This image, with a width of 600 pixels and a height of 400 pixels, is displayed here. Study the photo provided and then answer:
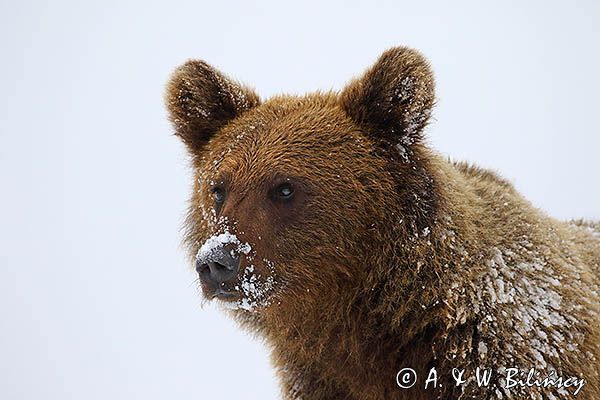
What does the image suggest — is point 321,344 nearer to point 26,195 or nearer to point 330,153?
point 330,153

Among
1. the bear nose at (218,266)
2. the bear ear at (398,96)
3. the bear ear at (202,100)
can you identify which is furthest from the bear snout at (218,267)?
the bear ear at (202,100)

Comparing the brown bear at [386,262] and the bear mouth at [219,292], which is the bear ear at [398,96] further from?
the bear mouth at [219,292]

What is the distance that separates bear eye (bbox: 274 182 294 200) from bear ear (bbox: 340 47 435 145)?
25.6 inches

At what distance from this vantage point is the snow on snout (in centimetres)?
381

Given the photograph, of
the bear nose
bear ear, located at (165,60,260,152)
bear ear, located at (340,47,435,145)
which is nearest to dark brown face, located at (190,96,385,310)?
the bear nose

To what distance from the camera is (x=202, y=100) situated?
492 cm

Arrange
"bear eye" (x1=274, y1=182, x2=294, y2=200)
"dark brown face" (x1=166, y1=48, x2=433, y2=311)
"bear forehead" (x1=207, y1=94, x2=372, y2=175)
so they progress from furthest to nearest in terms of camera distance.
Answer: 1. "bear forehead" (x1=207, y1=94, x2=372, y2=175)
2. "bear eye" (x1=274, y1=182, x2=294, y2=200)
3. "dark brown face" (x1=166, y1=48, x2=433, y2=311)

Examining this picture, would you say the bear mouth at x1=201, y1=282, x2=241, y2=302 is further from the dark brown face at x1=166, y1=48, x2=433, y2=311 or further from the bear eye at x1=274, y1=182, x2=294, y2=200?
the bear eye at x1=274, y1=182, x2=294, y2=200

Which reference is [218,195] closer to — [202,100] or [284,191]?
[284,191]

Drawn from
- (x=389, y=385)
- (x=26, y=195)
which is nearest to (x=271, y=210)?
(x=389, y=385)

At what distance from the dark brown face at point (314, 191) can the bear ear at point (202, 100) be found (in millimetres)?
397

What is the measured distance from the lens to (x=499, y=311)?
3.79 m

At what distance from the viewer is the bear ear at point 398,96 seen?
420cm

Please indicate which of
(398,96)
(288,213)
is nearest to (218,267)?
(288,213)
